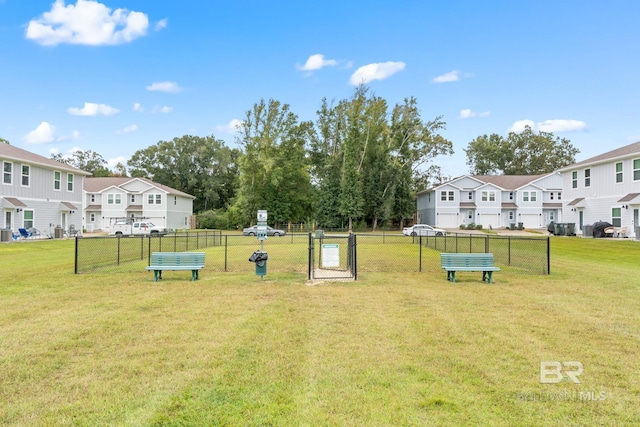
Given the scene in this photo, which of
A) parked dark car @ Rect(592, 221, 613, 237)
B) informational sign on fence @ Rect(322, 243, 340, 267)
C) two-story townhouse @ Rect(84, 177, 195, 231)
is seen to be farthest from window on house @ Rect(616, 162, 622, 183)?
two-story townhouse @ Rect(84, 177, 195, 231)

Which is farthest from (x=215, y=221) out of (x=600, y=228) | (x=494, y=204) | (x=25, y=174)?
(x=600, y=228)

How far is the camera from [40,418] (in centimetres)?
335

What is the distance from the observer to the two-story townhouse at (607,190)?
26.8 m

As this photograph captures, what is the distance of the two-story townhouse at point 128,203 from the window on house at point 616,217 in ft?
151

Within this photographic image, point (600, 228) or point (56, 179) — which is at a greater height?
point (56, 179)

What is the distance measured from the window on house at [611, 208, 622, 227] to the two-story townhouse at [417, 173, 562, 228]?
2198cm

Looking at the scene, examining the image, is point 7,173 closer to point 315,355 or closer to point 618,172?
point 315,355

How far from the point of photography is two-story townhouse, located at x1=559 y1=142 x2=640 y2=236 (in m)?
26.8

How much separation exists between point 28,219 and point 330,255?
28.4 metres

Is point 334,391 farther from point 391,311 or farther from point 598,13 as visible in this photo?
point 598,13

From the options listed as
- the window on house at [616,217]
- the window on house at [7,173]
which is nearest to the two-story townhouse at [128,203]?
the window on house at [7,173]

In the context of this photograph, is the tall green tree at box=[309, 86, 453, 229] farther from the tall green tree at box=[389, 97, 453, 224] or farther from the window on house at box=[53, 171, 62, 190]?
the window on house at box=[53, 171, 62, 190]

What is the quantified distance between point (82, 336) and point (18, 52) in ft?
89.1

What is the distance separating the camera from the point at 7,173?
89.8ft
